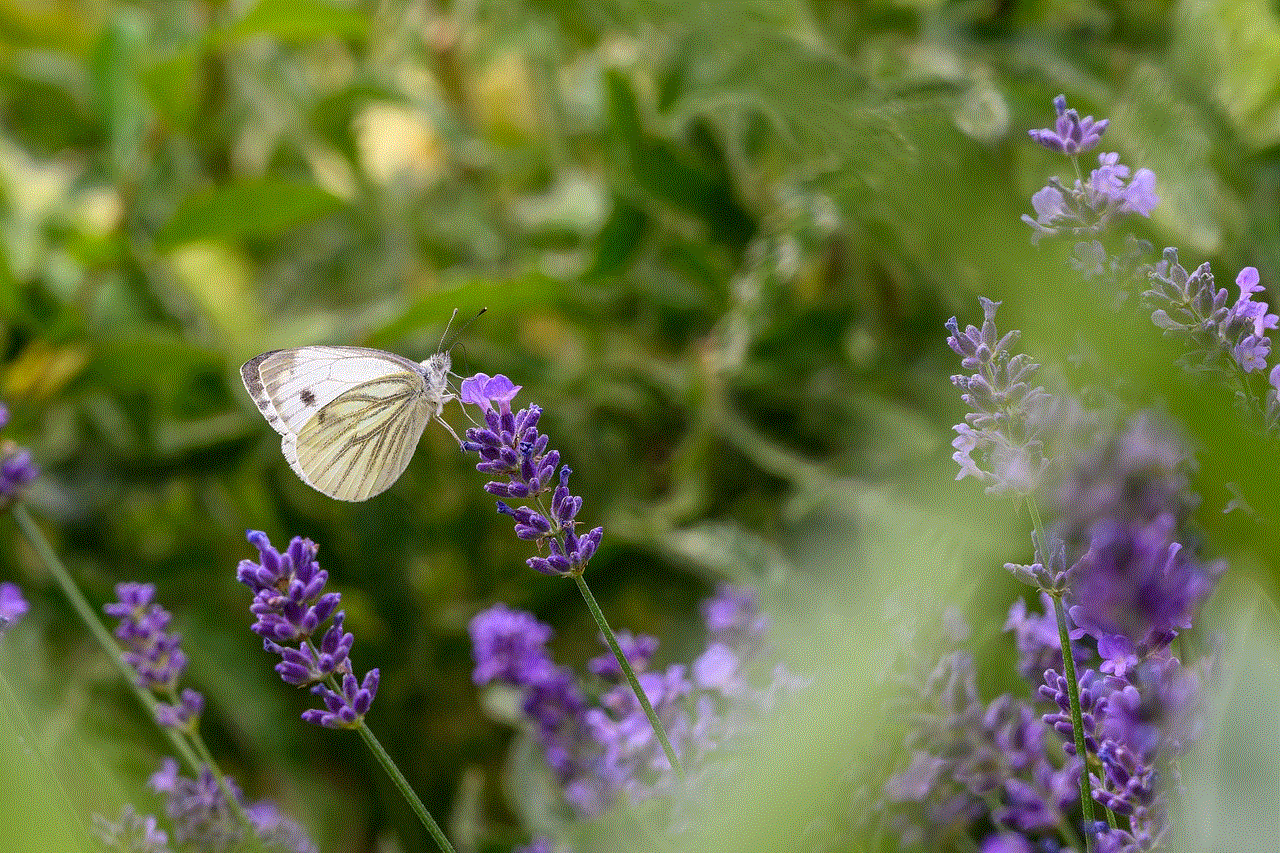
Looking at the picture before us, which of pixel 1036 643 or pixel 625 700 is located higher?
pixel 625 700

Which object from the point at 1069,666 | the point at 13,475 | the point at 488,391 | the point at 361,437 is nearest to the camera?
the point at 1069,666

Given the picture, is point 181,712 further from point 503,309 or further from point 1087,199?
point 503,309

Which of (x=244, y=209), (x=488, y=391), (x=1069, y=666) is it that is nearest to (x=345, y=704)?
(x=488, y=391)

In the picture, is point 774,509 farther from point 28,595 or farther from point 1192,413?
point 1192,413

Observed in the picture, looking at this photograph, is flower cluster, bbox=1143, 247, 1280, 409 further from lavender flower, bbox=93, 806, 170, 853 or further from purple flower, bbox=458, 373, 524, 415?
lavender flower, bbox=93, 806, 170, 853

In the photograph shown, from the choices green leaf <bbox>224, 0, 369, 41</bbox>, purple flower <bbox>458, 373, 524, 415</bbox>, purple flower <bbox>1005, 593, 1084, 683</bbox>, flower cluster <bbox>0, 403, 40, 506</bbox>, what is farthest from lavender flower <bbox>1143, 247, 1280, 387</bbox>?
green leaf <bbox>224, 0, 369, 41</bbox>

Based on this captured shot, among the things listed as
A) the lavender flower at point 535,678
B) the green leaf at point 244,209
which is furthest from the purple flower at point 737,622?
the green leaf at point 244,209
